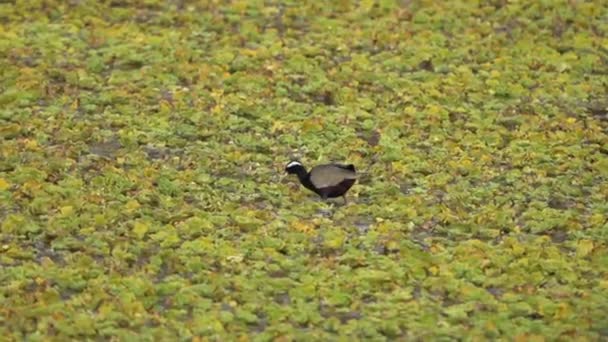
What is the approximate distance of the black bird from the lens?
9.61 m

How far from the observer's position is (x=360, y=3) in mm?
13820

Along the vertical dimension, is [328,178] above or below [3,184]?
above

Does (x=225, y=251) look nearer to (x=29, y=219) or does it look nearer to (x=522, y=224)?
(x=29, y=219)

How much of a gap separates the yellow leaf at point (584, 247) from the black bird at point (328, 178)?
1564 millimetres

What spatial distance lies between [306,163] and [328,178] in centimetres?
79

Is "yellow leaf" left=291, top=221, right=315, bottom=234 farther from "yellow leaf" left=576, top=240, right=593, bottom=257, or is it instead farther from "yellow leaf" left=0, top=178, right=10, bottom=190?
"yellow leaf" left=0, top=178, right=10, bottom=190

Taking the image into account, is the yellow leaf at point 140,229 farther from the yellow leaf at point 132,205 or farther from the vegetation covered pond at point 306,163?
the yellow leaf at point 132,205

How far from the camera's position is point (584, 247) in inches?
350

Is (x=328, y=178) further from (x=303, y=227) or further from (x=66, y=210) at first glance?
(x=66, y=210)

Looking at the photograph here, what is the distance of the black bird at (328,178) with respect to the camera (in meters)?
9.61

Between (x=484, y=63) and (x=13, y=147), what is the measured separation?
13.8 feet

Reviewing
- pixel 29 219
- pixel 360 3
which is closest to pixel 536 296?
pixel 29 219

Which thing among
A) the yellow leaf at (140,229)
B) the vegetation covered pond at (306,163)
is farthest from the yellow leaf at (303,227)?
the yellow leaf at (140,229)

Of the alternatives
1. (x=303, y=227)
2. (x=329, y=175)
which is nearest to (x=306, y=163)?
(x=329, y=175)
